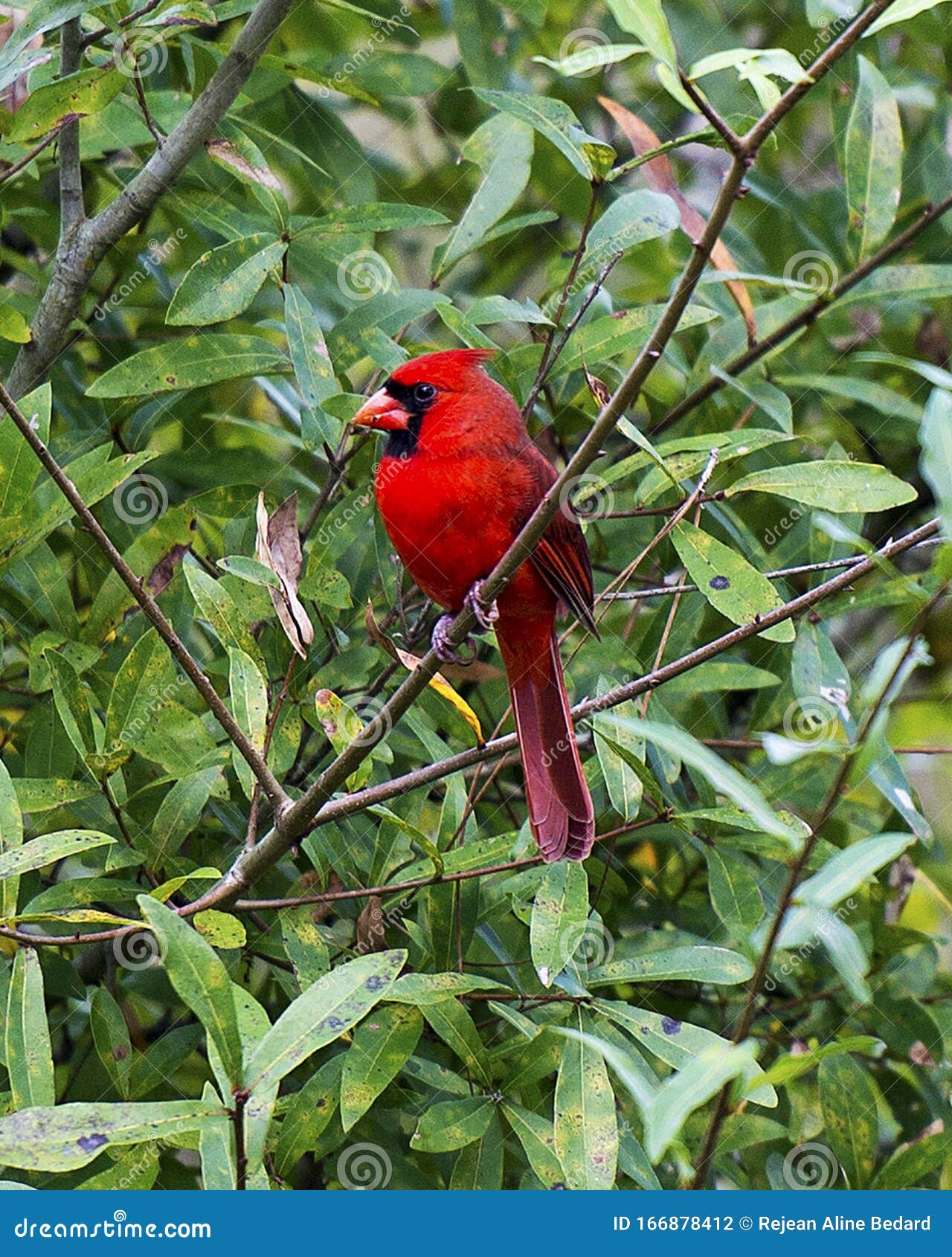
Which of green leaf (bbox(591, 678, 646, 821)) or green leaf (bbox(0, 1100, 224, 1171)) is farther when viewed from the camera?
green leaf (bbox(591, 678, 646, 821))

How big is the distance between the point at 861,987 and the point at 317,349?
→ 149 centimetres

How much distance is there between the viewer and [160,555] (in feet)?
7.55

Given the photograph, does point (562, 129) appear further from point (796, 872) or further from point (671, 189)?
point (796, 872)

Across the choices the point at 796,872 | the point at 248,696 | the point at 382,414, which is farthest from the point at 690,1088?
the point at 382,414

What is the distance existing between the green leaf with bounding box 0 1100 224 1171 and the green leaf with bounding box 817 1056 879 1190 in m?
1.09

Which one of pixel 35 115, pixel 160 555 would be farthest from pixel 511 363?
pixel 35 115

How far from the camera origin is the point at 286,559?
75.0 inches

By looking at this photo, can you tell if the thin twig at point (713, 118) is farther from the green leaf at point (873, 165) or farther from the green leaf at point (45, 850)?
the green leaf at point (873, 165)

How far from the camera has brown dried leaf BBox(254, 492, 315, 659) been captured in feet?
6.12

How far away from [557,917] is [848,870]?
896mm

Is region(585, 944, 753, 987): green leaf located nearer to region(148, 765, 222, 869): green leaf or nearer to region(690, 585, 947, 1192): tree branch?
region(148, 765, 222, 869): green leaf

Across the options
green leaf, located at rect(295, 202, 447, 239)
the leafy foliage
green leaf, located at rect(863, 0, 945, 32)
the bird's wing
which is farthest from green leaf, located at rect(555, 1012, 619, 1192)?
green leaf, located at rect(295, 202, 447, 239)

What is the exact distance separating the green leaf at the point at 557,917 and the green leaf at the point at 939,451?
94cm

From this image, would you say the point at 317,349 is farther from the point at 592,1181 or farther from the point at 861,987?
the point at 861,987
